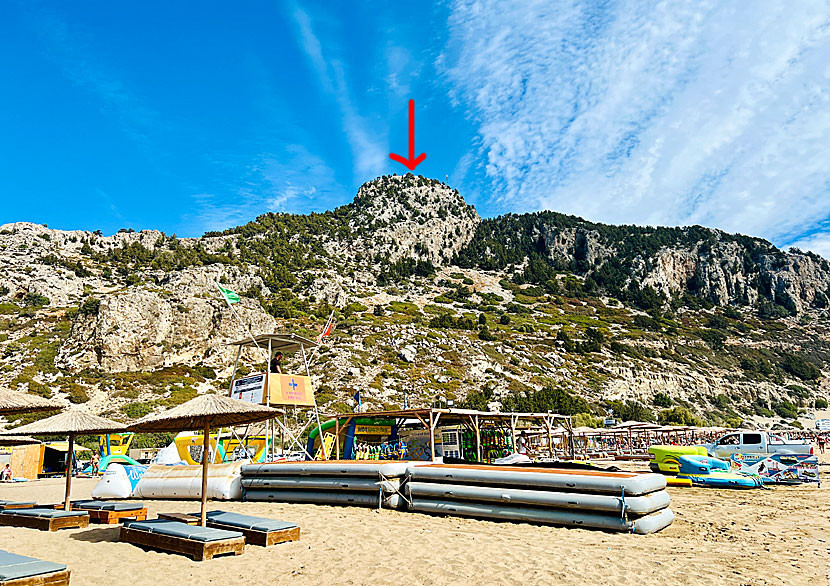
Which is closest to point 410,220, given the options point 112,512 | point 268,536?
point 112,512

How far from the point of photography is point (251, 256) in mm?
83625

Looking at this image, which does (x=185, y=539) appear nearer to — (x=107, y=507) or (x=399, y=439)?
(x=107, y=507)

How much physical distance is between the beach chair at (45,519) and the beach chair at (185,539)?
2.10 m

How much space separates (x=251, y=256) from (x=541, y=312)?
1810 inches

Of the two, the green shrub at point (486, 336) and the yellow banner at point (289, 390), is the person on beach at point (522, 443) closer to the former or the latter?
the yellow banner at point (289, 390)

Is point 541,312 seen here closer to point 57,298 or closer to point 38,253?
point 57,298

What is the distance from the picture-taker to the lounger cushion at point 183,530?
7.94 meters

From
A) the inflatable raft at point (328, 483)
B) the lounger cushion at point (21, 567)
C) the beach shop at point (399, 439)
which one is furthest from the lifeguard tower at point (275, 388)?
the lounger cushion at point (21, 567)

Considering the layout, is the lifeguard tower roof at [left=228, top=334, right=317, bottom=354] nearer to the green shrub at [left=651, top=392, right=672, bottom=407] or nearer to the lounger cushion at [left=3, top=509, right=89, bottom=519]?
the lounger cushion at [left=3, top=509, right=89, bottom=519]

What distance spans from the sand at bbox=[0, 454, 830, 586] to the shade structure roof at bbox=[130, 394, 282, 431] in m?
1.95

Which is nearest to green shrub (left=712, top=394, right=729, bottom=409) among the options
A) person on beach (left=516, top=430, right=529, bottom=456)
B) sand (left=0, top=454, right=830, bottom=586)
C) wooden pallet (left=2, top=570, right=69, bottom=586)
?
person on beach (left=516, top=430, right=529, bottom=456)

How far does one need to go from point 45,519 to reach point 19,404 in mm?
2326

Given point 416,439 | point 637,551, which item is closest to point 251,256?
point 416,439

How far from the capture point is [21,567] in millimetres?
5578
